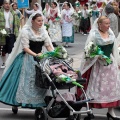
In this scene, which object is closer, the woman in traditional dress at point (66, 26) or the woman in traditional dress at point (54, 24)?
the woman in traditional dress at point (54, 24)

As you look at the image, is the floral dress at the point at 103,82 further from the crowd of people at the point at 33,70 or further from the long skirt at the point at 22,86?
the long skirt at the point at 22,86

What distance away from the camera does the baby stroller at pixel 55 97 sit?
7.15m

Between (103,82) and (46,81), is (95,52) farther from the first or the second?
(46,81)

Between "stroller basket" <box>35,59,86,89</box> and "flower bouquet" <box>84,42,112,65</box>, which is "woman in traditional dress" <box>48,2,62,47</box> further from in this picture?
"stroller basket" <box>35,59,86,89</box>

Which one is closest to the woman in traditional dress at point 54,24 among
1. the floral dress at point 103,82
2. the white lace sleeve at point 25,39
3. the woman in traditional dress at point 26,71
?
the woman in traditional dress at point 26,71

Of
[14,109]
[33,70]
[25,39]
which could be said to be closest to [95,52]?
[33,70]

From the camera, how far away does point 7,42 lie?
1323 centimetres

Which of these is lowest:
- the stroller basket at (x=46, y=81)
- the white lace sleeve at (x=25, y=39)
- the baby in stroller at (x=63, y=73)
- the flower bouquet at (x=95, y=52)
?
the stroller basket at (x=46, y=81)

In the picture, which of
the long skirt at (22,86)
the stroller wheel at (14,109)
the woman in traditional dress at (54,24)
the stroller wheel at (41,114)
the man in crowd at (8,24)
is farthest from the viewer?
the woman in traditional dress at (54,24)

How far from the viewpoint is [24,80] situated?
312 inches

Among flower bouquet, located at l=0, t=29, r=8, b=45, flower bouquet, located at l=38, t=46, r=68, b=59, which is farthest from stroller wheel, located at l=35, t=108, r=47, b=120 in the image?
flower bouquet, located at l=0, t=29, r=8, b=45

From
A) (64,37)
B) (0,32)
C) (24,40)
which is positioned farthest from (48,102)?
(64,37)

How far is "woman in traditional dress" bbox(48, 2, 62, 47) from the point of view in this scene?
1880 centimetres

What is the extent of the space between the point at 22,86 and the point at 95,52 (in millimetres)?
1156
